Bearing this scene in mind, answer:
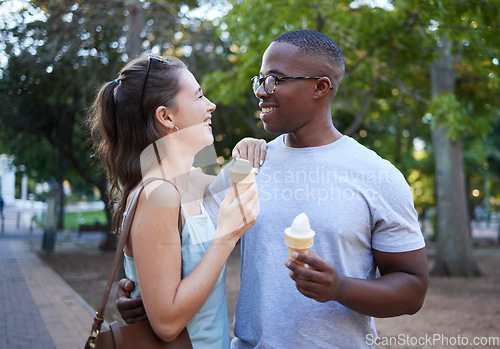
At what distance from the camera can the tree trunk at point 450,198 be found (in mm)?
13219

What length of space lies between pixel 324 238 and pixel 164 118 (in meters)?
0.82

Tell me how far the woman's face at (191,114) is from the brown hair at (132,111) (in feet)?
0.11

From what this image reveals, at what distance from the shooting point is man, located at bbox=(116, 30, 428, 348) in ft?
6.12

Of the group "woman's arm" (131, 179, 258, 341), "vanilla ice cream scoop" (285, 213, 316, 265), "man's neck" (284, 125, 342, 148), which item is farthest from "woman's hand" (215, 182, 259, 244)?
"man's neck" (284, 125, 342, 148)

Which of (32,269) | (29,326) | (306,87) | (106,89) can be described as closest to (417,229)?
(306,87)

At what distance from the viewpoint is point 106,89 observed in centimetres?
204

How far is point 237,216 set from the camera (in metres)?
1.79

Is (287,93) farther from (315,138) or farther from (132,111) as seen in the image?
(132,111)

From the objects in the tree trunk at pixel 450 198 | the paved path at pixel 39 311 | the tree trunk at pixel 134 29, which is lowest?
the paved path at pixel 39 311

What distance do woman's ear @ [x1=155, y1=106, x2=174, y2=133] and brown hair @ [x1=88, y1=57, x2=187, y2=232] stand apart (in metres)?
0.02

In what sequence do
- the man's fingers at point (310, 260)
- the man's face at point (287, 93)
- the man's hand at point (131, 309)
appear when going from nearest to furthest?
the man's fingers at point (310, 260), the man's hand at point (131, 309), the man's face at point (287, 93)

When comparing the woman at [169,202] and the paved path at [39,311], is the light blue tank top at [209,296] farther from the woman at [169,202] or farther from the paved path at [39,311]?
the paved path at [39,311]

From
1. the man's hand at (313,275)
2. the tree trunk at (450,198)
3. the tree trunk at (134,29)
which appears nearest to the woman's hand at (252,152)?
the man's hand at (313,275)

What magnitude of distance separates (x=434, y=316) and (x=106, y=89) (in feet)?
27.1
